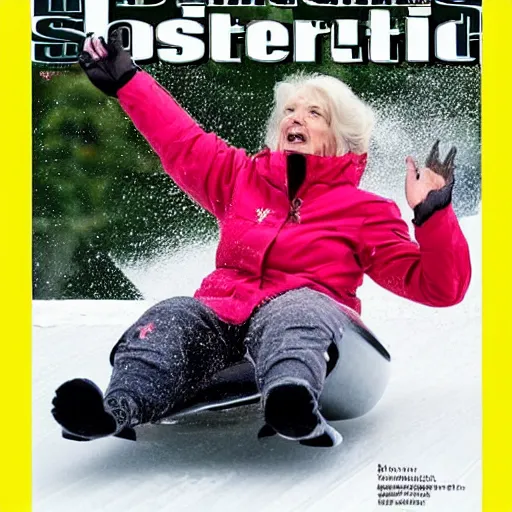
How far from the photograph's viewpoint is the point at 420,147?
72.2 inches

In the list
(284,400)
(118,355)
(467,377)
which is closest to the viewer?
(284,400)

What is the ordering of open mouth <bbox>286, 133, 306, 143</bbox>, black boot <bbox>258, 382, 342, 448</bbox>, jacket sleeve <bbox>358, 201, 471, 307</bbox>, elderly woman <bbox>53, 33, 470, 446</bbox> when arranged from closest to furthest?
black boot <bbox>258, 382, 342, 448</bbox>
elderly woman <bbox>53, 33, 470, 446</bbox>
jacket sleeve <bbox>358, 201, 471, 307</bbox>
open mouth <bbox>286, 133, 306, 143</bbox>

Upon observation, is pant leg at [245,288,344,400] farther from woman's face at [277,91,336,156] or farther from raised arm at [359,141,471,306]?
woman's face at [277,91,336,156]

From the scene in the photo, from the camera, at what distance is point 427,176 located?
5.85 feet

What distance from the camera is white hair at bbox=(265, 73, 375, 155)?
182 centimetres

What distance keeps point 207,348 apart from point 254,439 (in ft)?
0.58

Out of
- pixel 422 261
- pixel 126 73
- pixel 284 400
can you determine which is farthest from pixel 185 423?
pixel 126 73

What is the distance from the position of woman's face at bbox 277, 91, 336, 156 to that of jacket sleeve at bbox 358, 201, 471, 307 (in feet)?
0.51

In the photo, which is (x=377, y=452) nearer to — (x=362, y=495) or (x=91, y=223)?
(x=362, y=495)

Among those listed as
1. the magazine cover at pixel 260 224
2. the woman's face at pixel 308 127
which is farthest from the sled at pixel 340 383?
the woman's face at pixel 308 127

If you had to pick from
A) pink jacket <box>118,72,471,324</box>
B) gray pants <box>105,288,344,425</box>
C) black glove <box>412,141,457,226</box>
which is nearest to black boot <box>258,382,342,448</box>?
gray pants <box>105,288,344,425</box>

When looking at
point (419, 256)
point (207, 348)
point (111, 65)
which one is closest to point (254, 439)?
Answer: point (207, 348)

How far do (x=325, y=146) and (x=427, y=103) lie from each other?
0.68ft

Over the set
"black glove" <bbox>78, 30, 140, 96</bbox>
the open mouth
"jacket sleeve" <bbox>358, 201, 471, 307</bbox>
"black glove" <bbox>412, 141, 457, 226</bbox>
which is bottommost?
"jacket sleeve" <bbox>358, 201, 471, 307</bbox>
